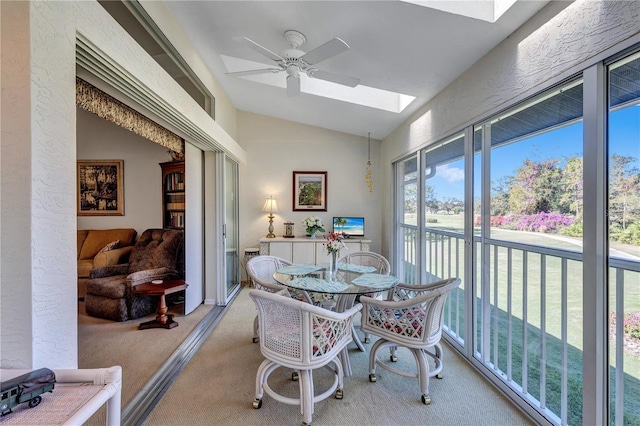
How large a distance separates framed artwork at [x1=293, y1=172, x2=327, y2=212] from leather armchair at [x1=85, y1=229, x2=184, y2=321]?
203 centimetres

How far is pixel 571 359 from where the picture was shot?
5.55ft

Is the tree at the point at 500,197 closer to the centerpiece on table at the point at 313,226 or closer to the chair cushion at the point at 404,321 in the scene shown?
the chair cushion at the point at 404,321

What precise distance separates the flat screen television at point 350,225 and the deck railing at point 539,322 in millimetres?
2302

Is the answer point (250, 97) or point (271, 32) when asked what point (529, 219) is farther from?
point (250, 97)

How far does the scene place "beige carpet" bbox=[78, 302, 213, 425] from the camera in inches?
84.2

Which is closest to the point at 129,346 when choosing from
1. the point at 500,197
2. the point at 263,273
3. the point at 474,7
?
the point at 263,273

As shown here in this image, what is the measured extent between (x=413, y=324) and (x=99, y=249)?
4660mm

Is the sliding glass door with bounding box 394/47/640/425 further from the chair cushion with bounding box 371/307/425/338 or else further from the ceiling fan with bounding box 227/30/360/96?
the ceiling fan with bounding box 227/30/360/96

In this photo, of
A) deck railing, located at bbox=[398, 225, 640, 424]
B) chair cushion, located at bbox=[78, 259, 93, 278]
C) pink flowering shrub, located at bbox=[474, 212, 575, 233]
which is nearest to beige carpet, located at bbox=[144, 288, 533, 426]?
deck railing, located at bbox=[398, 225, 640, 424]

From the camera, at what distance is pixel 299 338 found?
1.65m

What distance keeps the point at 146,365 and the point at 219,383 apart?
736 millimetres

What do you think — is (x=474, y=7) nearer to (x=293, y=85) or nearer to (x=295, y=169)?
(x=293, y=85)

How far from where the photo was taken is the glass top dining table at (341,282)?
7.02 ft

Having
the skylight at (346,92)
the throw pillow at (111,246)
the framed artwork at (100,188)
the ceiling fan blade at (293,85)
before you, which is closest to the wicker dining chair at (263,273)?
the ceiling fan blade at (293,85)
